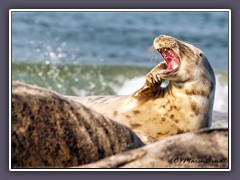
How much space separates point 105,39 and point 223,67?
4743 mm

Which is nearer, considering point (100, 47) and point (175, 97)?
point (175, 97)

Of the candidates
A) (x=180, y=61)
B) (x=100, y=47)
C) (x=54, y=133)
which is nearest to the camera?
(x=54, y=133)

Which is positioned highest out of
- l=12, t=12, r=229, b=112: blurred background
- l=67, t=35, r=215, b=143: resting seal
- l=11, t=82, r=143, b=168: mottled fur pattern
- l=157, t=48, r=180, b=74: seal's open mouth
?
l=12, t=12, r=229, b=112: blurred background

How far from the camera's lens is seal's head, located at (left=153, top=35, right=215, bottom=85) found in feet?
26.8

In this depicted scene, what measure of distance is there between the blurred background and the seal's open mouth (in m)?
1.92

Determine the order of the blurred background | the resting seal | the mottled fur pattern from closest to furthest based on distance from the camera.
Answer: the mottled fur pattern
the resting seal
the blurred background

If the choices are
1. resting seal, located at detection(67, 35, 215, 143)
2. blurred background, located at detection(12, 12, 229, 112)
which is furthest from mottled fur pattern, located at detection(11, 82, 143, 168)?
blurred background, located at detection(12, 12, 229, 112)

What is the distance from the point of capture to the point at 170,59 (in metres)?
8.29

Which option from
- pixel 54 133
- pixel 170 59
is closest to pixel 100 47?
pixel 170 59

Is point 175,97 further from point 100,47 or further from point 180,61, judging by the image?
point 100,47

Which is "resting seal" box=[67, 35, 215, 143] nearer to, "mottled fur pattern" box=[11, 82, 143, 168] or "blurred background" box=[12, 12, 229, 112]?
"mottled fur pattern" box=[11, 82, 143, 168]

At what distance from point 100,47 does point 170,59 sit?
22.9 feet

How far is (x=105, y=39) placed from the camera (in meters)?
15.8
